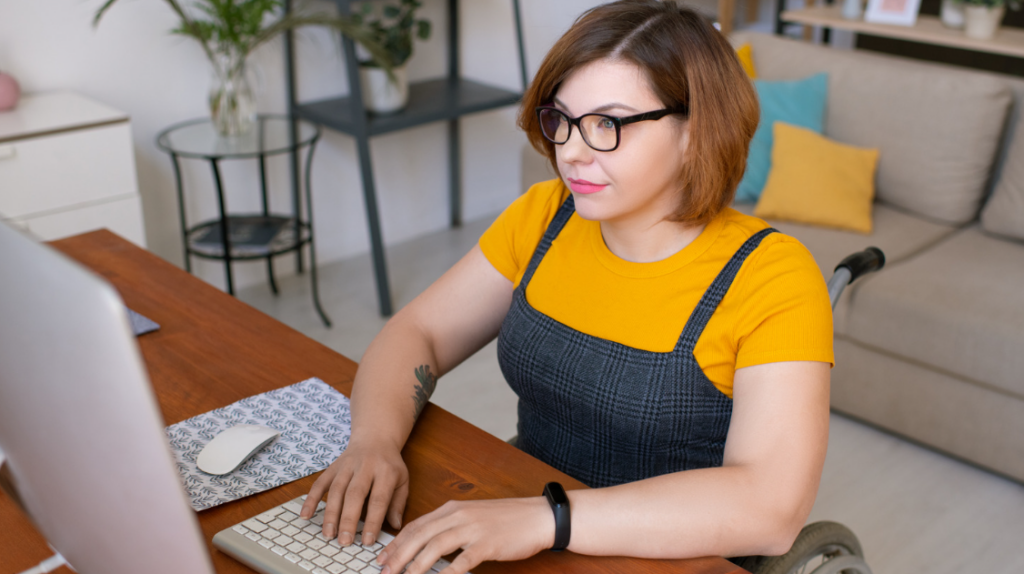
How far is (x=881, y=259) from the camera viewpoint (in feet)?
4.23

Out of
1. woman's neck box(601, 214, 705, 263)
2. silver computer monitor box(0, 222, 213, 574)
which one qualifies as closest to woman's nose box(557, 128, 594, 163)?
woman's neck box(601, 214, 705, 263)

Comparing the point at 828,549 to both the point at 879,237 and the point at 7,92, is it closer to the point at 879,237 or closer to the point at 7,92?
the point at 879,237

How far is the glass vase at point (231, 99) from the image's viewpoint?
8.61 ft

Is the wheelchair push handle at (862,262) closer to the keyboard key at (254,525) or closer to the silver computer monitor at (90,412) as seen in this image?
the keyboard key at (254,525)

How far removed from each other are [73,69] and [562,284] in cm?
203

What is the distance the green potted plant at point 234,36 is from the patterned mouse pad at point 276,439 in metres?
1.71

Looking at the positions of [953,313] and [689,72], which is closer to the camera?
[689,72]

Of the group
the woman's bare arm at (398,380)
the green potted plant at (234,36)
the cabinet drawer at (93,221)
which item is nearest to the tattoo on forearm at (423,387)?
the woman's bare arm at (398,380)

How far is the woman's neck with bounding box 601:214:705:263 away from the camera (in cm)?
112

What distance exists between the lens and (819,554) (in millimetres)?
1116

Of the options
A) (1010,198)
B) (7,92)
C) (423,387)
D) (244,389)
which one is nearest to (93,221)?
(7,92)

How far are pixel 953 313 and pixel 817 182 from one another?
61 cm

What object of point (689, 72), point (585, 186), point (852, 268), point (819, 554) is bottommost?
point (819, 554)

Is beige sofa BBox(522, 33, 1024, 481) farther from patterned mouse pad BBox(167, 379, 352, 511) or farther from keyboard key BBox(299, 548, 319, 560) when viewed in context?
keyboard key BBox(299, 548, 319, 560)
